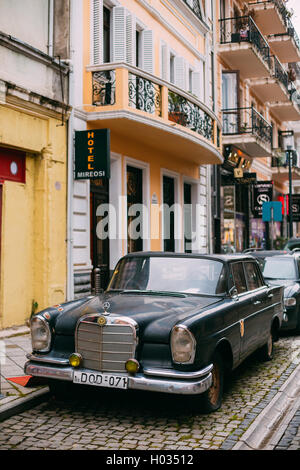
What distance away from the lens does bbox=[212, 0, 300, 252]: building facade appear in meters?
20.9

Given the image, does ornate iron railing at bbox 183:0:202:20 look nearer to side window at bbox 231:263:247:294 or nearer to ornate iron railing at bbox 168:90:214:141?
ornate iron railing at bbox 168:90:214:141

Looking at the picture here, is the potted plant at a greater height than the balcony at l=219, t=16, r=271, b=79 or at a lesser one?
lesser

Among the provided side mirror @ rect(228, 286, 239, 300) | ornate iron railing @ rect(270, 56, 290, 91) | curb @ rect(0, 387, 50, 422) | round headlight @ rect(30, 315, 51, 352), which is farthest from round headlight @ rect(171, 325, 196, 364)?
ornate iron railing @ rect(270, 56, 290, 91)

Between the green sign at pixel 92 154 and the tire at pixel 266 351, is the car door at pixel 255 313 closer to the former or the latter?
the tire at pixel 266 351

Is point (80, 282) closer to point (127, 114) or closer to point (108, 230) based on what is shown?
point (108, 230)

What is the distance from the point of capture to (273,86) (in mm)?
26281

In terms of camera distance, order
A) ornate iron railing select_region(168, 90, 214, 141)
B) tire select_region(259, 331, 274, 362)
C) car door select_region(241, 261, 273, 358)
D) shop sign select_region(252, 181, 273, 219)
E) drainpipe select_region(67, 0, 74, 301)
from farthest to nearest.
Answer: shop sign select_region(252, 181, 273, 219), ornate iron railing select_region(168, 90, 214, 141), drainpipe select_region(67, 0, 74, 301), tire select_region(259, 331, 274, 362), car door select_region(241, 261, 273, 358)

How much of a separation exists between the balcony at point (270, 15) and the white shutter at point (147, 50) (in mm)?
11668

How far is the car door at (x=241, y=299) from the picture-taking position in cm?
626

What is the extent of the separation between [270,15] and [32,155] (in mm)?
18890

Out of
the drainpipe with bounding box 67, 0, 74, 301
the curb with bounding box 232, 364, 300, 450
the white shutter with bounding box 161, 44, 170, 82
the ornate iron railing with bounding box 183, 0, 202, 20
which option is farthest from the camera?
the ornate iron railing with bounding box 183, 0, 202, 20

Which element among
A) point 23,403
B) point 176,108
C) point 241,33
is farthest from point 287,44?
point 23,403

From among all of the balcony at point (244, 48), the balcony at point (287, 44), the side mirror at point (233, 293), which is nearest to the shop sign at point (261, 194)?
the balcony at point (244, 48)

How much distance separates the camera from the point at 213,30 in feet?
67.4
